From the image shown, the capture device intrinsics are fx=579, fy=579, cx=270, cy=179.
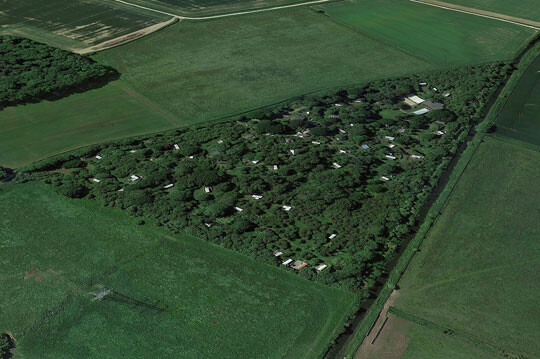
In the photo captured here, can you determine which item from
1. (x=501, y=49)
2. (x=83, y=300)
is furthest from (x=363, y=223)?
(x=501, y=49)

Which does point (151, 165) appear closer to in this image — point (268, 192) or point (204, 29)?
point (268, 192)

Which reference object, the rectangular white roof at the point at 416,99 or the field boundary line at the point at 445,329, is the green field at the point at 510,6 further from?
the field boundary line at the point at 445,329

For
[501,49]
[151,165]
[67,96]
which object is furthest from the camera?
[501,49]

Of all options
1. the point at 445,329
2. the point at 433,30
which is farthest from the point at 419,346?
the point at 433,30

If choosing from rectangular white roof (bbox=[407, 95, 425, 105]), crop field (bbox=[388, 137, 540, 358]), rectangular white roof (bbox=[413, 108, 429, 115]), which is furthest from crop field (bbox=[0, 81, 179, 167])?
crop field (bbox=[388, 137, 540, 358])

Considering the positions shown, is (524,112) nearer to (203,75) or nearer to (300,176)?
(300,176)

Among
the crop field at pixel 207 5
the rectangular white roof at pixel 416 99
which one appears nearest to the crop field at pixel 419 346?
the rectangular white roof at pixel 416 99
